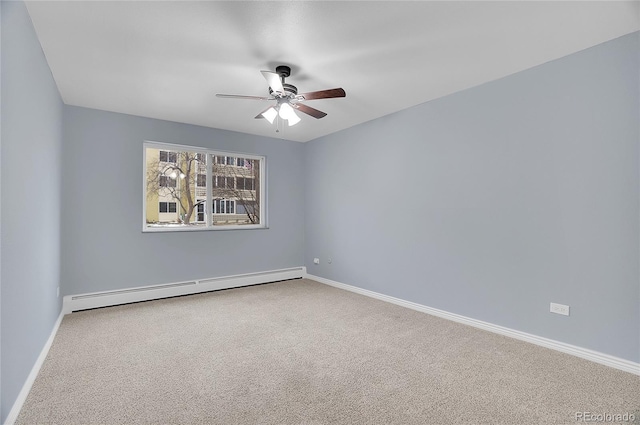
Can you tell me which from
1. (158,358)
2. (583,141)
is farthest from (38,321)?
(583,141)

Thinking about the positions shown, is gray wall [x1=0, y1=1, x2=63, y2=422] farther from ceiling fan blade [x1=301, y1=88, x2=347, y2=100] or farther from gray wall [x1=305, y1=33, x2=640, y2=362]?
gray wall [x1=305, y1=33, x2=640, y2=362]

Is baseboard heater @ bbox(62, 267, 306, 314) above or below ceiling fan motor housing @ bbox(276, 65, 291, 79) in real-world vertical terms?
below

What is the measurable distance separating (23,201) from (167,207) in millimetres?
2646

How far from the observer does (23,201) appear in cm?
215

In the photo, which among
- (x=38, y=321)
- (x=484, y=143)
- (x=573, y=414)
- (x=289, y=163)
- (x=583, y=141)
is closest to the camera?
(x=573, y=414)

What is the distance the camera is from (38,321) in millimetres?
2518

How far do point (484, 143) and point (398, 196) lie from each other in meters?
1.24

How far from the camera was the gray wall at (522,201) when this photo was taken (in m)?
2.51

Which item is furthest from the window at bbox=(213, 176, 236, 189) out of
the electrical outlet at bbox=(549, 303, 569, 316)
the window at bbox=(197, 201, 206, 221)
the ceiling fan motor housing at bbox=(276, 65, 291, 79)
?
the electrical outlet at bbox=(549, 303, 569, 316)

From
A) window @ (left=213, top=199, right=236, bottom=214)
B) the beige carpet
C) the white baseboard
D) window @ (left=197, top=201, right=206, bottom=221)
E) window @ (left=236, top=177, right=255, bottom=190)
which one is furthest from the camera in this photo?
window @ (left=236, top=177, right=255, bottom=190)

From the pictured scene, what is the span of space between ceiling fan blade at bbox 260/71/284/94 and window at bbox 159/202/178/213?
9.24 feet

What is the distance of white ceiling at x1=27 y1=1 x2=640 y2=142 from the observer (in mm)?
2154

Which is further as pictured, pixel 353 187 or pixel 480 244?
pixel 353 187

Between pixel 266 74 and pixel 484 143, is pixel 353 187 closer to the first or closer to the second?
pixel 484 143
